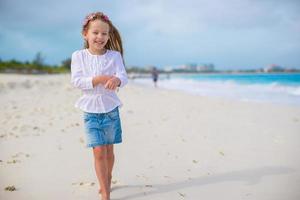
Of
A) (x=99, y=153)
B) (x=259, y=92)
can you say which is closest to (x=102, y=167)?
(x=99, y=153)

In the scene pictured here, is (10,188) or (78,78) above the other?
(78,78)

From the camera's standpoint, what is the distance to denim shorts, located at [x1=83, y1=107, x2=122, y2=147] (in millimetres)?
2334

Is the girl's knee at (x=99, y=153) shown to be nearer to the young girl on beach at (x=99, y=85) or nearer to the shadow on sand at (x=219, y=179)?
the young girl on beach at (x=99, y=85)

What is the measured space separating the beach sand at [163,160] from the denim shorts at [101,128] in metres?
0.40

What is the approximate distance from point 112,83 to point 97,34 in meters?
0.34

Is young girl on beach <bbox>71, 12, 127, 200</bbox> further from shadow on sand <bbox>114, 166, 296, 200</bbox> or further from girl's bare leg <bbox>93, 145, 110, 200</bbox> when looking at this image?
shadow on sand <bbox>114, 166, 296, 200</bbox>

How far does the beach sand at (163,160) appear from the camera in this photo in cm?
250

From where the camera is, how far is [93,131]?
92.0 inches

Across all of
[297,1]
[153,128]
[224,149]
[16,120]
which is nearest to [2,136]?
[16,120]

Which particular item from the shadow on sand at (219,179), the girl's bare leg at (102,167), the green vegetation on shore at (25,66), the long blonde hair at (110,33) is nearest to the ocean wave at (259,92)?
the shadow on sand at (219,179)

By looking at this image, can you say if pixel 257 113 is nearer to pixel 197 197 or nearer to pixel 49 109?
pixel 49 109

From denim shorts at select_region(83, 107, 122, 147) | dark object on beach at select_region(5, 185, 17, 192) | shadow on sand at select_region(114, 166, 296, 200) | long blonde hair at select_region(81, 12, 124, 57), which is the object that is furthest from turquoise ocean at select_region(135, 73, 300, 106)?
dark object on beach at select_region(5, 185, 17, 192)

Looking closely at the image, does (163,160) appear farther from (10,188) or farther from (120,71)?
(10,188)

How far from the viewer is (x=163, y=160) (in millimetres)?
3238
